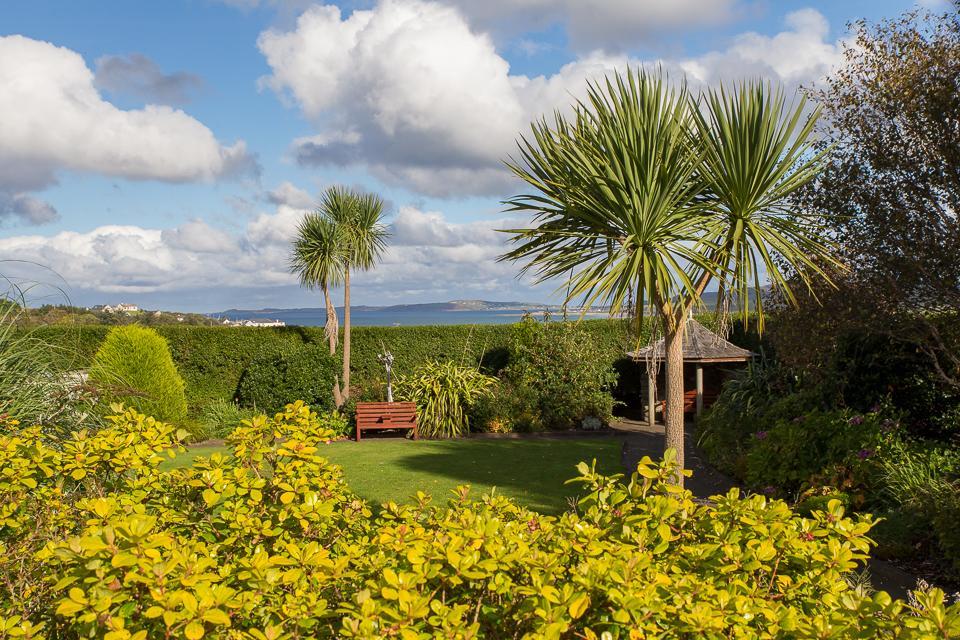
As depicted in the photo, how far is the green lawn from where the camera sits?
319 inches

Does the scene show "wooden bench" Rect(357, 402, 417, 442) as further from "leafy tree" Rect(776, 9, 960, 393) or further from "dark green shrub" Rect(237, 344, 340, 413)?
"leafy tree" Rect(776, 9, 960, 393)

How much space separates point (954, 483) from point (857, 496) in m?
0.78

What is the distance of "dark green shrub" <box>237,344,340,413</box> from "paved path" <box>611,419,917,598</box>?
6054 mm

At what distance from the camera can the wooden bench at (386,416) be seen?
12.7 meters

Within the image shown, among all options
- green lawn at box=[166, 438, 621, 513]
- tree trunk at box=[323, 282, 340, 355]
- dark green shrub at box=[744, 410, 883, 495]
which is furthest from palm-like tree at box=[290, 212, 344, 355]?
dark green shrub at box=[744, 410, 883, 495]

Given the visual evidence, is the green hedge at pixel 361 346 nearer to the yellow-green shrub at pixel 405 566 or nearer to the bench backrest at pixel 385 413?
the bench backrest at pixel 385 413

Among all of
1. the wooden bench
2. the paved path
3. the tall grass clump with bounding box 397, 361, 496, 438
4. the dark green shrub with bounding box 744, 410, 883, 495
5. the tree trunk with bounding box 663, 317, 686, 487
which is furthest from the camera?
the tall grass clump with bounding box 397, 361, 496, 438

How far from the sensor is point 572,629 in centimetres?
192

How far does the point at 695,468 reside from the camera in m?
9.29

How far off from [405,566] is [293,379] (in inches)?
468

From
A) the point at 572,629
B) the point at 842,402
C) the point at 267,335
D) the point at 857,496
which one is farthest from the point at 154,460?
the point at 267,335

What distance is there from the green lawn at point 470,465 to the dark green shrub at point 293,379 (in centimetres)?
148

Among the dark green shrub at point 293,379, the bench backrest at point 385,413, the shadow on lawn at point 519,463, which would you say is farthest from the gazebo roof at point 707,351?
the dark green shrub at point 293,379

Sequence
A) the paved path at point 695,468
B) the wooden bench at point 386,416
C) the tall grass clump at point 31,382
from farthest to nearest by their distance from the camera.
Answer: the wooden bench at point 386,416 → the paved path at point 695,468 → the tall grass clump at point 31,382
